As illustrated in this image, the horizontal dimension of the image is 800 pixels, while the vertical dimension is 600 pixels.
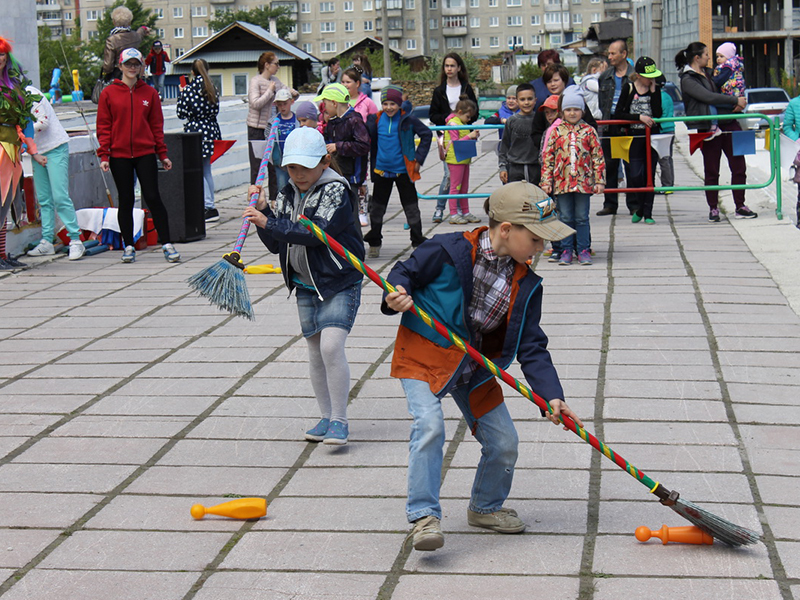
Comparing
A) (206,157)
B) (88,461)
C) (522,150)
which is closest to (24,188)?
(206,157)

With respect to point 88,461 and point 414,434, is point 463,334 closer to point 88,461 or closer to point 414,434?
point 414,434

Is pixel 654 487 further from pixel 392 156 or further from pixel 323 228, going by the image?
pixel 392 156

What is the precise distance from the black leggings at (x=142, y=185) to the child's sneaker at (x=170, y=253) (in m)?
0.07

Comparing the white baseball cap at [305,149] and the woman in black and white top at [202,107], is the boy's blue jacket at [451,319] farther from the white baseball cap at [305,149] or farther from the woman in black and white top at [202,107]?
the woman in black and white top at [202,107]

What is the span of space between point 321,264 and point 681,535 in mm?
2035

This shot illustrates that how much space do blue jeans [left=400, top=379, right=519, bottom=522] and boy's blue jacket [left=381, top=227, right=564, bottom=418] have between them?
80 millimetres

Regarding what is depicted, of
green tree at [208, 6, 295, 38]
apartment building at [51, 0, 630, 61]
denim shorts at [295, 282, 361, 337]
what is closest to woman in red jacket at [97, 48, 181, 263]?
denim shorts at [295, 282, 361, 337]

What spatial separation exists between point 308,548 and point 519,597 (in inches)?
33.1

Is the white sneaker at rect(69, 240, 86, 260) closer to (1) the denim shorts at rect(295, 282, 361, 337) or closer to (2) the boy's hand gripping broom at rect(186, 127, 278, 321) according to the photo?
(2) the boy's hand gripping broom at rect(186, 127, 278, 321)

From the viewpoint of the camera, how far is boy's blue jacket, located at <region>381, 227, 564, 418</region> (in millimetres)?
3799

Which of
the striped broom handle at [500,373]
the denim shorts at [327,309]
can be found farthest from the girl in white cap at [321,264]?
the striped broom handle at [500,373]

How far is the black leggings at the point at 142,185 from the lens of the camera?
991 centimetres

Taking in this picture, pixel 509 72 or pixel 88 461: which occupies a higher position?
pixel 509 72

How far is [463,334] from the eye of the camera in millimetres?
3887
